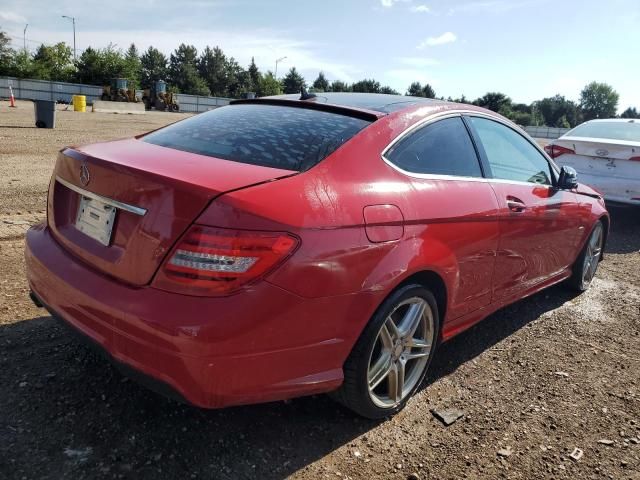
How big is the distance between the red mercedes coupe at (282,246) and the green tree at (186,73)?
85.8m

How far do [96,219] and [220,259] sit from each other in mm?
735

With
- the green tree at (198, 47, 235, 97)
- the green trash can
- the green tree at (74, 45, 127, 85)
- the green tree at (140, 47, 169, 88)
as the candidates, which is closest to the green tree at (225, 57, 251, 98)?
the green tree at (198, 47, 235, 97)

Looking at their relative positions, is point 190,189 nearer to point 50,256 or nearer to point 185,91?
point 50,256

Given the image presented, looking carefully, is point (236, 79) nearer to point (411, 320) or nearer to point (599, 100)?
point (599, 100)

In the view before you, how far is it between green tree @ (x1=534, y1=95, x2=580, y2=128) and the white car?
117128 mm

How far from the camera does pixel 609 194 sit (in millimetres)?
7164

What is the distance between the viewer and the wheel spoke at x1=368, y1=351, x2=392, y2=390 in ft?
8.55

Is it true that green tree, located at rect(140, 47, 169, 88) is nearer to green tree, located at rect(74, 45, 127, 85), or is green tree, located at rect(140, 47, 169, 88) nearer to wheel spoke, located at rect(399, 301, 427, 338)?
green tree, located at rect(74, 45, 127, 85)

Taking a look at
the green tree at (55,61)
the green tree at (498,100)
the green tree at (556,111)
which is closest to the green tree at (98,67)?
the green tree at (55,61)

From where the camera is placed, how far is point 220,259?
1.94 meters

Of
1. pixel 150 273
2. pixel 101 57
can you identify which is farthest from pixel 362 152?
pixel 101 57

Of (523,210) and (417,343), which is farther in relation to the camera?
(523,210)

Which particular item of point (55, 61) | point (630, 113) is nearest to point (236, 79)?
point (55, 61)

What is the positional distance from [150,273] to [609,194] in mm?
6893
